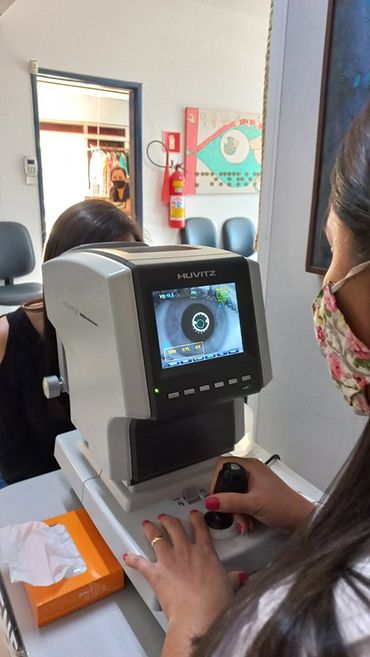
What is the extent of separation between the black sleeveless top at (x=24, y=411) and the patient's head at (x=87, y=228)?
0.20m

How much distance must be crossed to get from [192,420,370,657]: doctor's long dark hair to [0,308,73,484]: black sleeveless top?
774mm

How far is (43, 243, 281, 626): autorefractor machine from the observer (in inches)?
23.1

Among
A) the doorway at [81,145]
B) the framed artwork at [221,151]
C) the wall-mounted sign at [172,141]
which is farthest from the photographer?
the doorway at [81,145]

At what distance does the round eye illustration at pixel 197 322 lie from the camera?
621 mm

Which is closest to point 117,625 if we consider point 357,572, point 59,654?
point 59,654

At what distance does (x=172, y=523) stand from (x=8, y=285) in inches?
106

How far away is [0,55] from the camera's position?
2896 mm

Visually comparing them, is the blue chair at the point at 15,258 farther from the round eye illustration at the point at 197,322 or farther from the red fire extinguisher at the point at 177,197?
the round eye illustration at the point at 197,322

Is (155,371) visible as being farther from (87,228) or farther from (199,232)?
(199,232)

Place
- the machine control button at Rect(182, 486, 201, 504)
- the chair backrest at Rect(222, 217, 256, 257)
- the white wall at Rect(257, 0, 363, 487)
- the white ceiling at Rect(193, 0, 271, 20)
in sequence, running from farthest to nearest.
Answer: 1. the chair backrest at Rect(222, 217, 256, 257)
2. the white ceiling at Rect(193, 0, 271, 20)
3. the white wall at Rect(257, 0, 363, 487)
4. the machine control button at Rect(182, 486, 201, 504)

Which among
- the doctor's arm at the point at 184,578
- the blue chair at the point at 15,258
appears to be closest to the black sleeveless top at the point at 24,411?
the doctor's arm at the point at 184,578

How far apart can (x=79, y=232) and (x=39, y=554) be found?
696 millimetres

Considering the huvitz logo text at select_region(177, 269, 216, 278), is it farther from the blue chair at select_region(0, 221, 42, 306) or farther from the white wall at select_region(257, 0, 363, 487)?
the blue chair at select_region(0, 221, 42, 306)

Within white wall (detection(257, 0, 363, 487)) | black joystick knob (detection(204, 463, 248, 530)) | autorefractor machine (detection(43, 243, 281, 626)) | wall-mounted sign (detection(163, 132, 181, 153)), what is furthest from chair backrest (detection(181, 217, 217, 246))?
black joystick knob (detection(204, 463, 248, 530))
